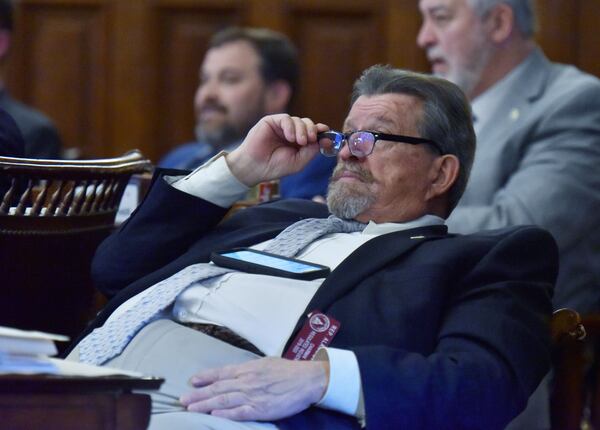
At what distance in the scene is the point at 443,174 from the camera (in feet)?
8.03

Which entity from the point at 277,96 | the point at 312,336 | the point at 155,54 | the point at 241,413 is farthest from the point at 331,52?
the point at 241,413

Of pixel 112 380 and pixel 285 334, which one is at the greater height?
pixel 112 380

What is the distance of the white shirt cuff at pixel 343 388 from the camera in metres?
1.88

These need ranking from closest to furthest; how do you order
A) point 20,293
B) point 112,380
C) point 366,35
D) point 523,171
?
point 112,380 → point 20,293 → point 523,171 → point 366,35

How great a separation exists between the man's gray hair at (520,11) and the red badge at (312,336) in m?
2.13

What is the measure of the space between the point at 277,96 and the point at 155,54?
64 cm

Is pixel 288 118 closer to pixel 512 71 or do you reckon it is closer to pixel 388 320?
pixel 388 320

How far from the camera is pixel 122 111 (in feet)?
16.5

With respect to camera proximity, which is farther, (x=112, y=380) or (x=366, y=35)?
(x=366, y=35)

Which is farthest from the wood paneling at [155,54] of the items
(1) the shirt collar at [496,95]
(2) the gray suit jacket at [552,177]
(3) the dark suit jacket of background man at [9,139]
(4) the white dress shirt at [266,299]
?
(4) the white dress shirt at [266,299]

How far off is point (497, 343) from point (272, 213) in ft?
2.42

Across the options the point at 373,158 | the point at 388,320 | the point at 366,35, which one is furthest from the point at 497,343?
the point at 366,35

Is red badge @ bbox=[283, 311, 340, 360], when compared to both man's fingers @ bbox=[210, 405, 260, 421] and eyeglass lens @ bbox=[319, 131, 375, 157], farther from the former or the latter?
eyeglass lens @ bbox=[319, 131, 375, 157]

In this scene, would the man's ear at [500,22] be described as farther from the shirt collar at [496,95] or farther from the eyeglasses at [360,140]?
the eyeglasses at [360,140]
